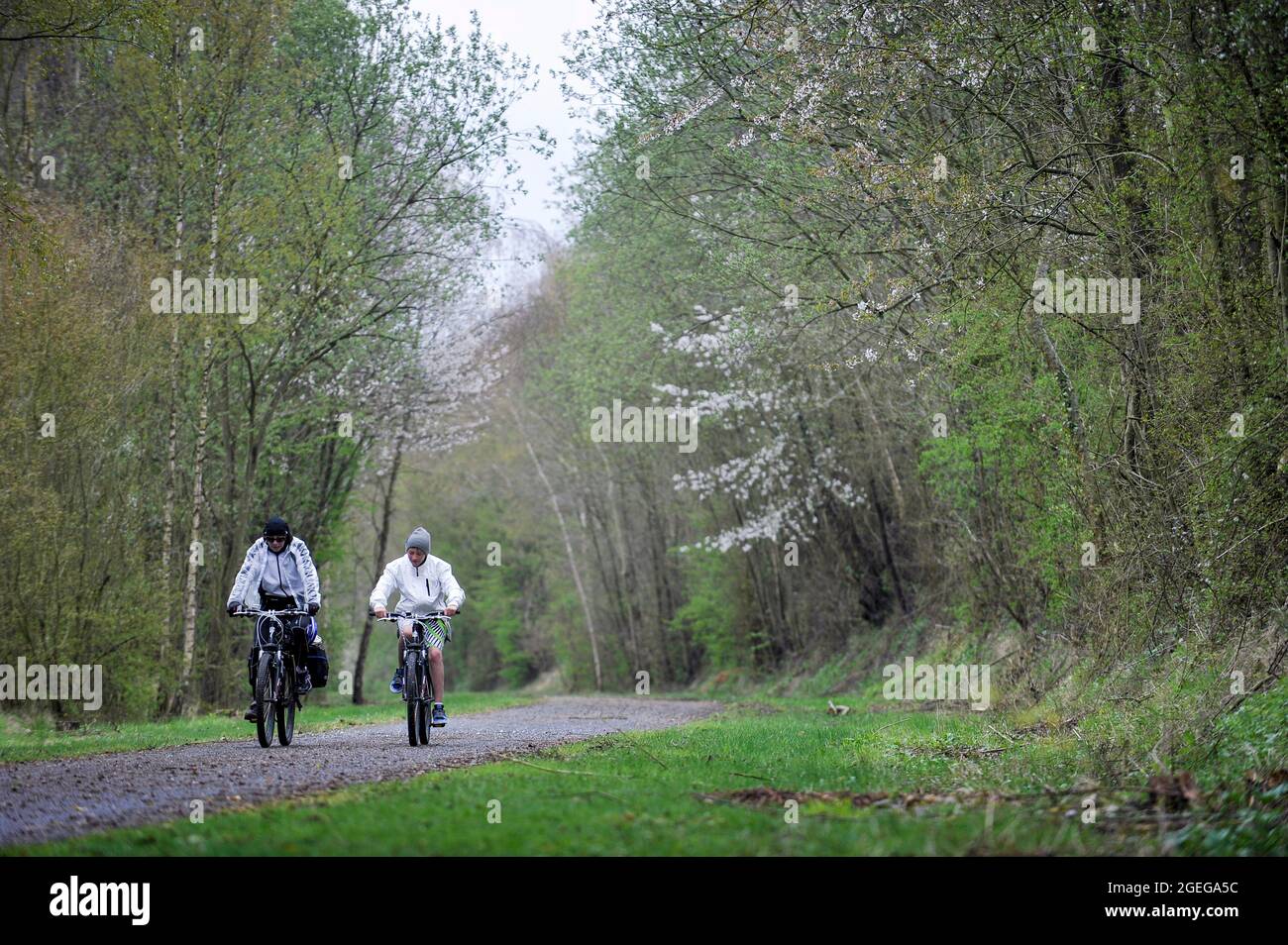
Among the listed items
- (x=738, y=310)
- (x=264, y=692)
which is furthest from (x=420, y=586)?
(x=738, y=310)

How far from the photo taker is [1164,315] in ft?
36.0

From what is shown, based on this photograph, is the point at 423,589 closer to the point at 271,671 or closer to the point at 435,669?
the point at 435,669

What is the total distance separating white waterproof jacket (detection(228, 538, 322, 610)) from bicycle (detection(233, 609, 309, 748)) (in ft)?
0.38

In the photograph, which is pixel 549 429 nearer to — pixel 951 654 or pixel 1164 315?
pixel 951 654

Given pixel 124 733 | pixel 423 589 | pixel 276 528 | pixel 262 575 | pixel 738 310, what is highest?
pixel 738 310

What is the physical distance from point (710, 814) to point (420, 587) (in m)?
6.39

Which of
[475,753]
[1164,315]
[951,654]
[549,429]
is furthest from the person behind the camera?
[549,429]

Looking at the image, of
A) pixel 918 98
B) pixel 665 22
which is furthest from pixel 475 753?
pixel 665 22

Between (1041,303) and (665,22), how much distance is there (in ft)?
22.1

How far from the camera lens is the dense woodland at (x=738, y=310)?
1034cm

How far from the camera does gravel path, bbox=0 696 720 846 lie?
6.53 meters

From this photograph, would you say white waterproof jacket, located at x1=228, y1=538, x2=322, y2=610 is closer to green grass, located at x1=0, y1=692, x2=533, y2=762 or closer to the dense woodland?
green grass, located at x1=0, y1=692, x2=533, y2=762

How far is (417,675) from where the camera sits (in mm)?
11195

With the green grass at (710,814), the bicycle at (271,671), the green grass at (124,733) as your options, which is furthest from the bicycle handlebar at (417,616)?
the green grass at (124,733)
